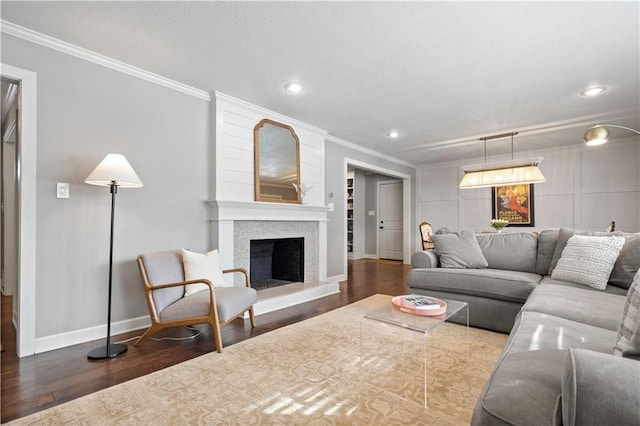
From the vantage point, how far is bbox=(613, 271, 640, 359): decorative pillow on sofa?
0.89 m

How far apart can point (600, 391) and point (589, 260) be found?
8.12ft

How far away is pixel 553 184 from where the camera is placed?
20.1 feet

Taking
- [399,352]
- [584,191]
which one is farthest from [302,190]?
[584,191]

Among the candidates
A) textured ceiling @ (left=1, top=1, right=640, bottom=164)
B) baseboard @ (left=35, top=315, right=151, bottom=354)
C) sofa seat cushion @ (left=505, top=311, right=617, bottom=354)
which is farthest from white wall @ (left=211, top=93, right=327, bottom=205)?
sofa seat cushion @ (left=505, top=311, right=617, bottom=354)

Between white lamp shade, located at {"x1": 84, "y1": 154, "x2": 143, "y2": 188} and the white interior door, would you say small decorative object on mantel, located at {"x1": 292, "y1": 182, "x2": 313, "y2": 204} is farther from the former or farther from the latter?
the white interior door

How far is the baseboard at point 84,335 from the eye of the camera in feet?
7.96

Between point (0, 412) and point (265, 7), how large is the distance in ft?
9.19

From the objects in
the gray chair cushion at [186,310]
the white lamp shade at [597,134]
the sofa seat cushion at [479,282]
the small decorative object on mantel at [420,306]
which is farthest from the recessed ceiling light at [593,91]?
the gray chair cushion at [186,310]

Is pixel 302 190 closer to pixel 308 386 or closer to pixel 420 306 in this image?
pixel 420 306

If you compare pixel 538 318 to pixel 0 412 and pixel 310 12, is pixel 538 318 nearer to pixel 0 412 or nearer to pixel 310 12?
pixel 310 12

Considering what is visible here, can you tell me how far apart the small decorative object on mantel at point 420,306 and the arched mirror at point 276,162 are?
2.27 meters

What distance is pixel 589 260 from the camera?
2.59m

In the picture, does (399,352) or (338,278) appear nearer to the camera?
(399,352)

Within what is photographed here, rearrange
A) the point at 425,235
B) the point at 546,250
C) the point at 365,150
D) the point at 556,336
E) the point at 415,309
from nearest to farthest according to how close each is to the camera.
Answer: the point at 556,336 → the point at 415,309 → the point at 546,250 → the point at 425,235 → the point at 365,150
